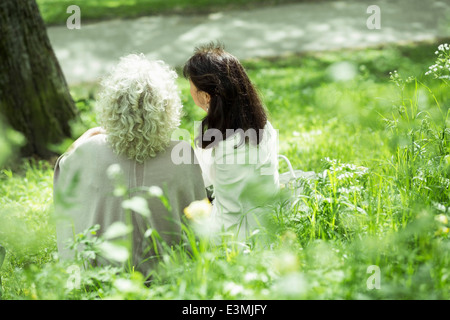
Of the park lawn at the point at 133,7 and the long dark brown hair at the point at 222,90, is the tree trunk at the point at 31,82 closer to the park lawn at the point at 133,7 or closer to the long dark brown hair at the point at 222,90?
the long dark brown hair at the point at 222,90

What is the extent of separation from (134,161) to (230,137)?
517 mm

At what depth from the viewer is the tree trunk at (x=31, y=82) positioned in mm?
4426

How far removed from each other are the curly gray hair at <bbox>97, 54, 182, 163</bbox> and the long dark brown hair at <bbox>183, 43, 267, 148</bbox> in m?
0.17

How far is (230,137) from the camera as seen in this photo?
8.61 ft

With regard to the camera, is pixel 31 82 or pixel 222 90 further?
pixel 31 82

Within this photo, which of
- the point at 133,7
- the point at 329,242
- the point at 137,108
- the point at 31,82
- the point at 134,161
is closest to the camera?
the point at 329,242

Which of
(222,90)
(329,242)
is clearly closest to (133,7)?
(222,90)

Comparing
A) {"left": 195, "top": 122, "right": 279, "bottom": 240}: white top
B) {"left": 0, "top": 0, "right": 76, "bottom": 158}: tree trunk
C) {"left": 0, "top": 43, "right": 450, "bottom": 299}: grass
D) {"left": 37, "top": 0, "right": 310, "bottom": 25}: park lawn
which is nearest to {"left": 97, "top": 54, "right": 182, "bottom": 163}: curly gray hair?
{"left": 195, "top": 122, "right": 279, "bottom": 240}: white top

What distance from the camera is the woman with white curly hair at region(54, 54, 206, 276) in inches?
100

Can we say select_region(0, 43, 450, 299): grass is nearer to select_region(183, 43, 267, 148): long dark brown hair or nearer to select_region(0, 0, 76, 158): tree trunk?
select_region(183, 43, 267, 148): long dark brown hair

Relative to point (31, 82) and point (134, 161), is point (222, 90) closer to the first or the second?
point (134, 161)

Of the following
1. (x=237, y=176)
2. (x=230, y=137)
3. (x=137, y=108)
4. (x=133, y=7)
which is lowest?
(x=237, y=176)

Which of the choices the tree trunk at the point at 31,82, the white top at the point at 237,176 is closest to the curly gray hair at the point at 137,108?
the white top at the point at 237,176
